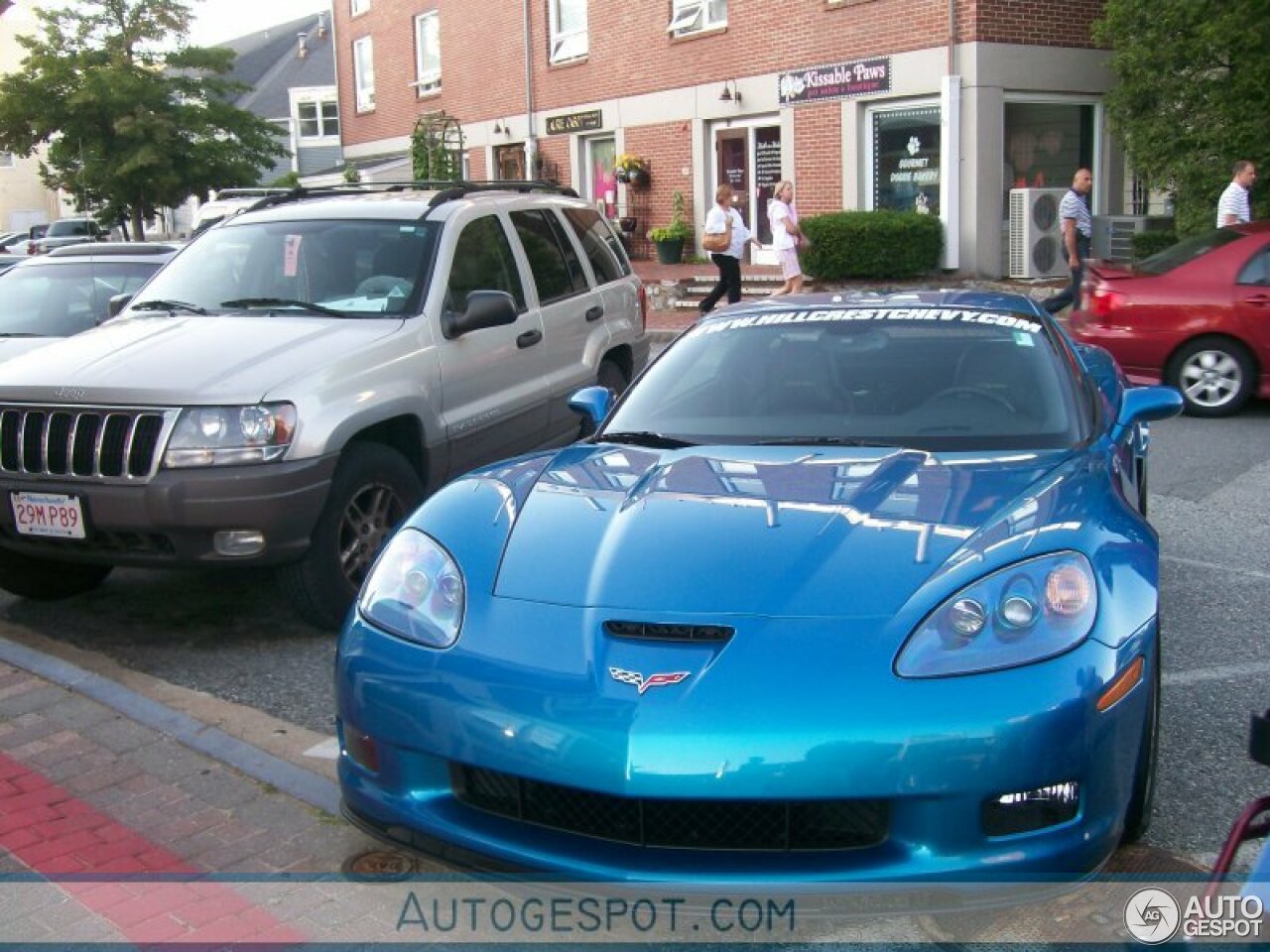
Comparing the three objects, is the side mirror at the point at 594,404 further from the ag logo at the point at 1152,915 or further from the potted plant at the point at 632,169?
the potted plant at the point at 632,169

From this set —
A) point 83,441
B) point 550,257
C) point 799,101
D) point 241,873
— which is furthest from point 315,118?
point 241,873

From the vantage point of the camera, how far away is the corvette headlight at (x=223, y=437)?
5.07 meters

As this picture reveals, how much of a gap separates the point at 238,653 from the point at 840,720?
344 cm

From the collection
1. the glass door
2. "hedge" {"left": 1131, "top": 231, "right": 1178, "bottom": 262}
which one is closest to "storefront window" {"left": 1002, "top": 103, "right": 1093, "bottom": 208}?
"hedge" {"left": 1131, "top": 231, "right": 1178, "bottom": 262}

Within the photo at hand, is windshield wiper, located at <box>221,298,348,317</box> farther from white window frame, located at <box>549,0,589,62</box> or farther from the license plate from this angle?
white window frame, located at <box>549,0,589,62</box>

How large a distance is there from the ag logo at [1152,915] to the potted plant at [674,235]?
2038cm

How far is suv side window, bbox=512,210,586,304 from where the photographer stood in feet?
24.1

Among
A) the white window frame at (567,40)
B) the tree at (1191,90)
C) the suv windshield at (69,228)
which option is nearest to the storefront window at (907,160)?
the tree at (1191,90)

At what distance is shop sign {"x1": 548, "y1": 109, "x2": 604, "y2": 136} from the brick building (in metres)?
0.04

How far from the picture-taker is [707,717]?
2.78 metres

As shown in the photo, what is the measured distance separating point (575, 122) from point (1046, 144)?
9.82 metres

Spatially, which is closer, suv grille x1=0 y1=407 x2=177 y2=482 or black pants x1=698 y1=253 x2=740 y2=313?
suv grille x1=0 y1=407 x2=177 y2=482

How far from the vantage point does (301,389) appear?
5262 millimetres

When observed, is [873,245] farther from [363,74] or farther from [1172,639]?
[363,74]
